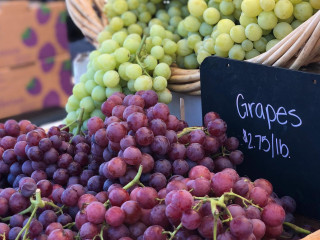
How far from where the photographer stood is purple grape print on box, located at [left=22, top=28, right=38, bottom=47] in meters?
2.98

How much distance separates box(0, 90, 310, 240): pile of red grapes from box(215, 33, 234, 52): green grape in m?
0.24

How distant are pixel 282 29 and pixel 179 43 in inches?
12.0

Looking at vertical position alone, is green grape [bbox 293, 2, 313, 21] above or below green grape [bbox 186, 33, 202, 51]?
above

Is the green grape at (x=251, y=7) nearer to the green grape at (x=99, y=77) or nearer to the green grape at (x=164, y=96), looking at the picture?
the green grape at (x=164, y=96)

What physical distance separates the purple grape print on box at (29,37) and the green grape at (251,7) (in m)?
2.24

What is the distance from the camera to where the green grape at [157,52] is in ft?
3.75

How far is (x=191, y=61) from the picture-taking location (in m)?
1.19

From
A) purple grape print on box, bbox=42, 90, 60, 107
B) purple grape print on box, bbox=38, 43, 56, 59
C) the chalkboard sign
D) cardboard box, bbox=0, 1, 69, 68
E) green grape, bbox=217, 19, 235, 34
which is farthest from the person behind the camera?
purple grape print on box, bbox=42, 90, 60, 107

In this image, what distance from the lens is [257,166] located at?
0.92 meters

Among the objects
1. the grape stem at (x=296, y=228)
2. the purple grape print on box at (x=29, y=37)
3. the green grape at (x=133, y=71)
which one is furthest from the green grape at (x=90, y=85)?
the purple grape print on box at (x=29, y=37)

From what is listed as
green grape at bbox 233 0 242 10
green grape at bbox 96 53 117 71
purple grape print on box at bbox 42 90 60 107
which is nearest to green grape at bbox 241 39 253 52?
green grape at bbox 233 0 242 10

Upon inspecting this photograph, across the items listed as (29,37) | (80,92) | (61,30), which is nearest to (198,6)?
(80,92)

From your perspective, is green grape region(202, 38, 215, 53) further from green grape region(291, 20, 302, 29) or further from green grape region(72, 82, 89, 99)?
green grape region(72, 82, 89, 99)

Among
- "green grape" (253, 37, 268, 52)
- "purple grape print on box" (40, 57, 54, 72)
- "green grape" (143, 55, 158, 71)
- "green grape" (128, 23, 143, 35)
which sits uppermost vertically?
"green grape" (128, 23, 143, 35)
